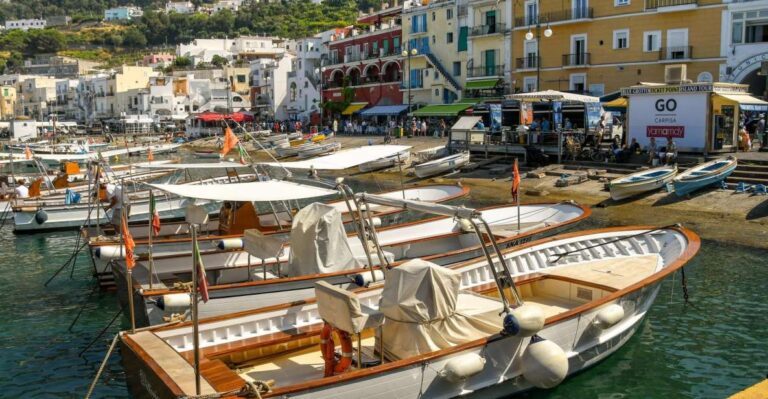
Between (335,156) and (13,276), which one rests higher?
(335,156)

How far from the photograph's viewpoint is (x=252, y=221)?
55.7 feet

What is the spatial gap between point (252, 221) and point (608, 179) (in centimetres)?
1759

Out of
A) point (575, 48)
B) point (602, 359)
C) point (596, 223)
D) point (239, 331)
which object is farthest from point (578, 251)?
point (575, 48)

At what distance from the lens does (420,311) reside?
926 cm

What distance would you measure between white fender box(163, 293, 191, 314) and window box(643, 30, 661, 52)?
1424 inches

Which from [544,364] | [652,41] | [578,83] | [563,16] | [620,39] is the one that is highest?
[563,16]

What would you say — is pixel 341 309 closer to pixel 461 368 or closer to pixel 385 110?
pixel 461 368

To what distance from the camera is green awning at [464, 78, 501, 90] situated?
166 ft

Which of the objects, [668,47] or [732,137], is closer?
[732,137]

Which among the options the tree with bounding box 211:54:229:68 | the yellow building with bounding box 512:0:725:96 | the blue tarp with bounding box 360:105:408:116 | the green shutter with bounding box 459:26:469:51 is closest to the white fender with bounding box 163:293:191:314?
the yellow building with bounding box 512:0:725:96

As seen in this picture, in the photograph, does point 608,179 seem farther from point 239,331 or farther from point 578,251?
point 239,331

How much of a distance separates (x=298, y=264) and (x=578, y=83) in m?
35.9

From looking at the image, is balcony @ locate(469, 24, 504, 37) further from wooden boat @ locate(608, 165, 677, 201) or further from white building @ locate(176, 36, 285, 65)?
white building @ locate(176, 36, 285, 65)

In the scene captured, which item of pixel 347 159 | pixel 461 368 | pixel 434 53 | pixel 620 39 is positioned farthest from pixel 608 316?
pixel 434 53
